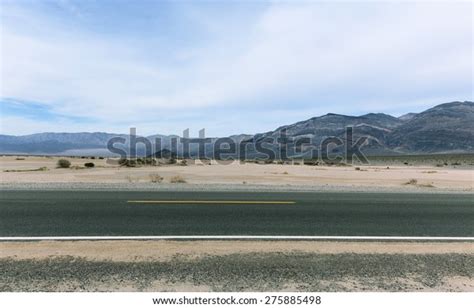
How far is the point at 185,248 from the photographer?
6543 millimetres

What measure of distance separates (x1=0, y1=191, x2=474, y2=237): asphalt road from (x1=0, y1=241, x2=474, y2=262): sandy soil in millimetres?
763

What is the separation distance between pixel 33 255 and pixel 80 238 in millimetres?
1131

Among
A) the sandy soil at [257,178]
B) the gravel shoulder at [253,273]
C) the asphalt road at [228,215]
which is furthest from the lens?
the sandy soil at [257,178]

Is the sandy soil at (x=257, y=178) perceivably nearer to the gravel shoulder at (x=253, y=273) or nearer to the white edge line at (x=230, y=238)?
the white edge line at (x=230, y=238)

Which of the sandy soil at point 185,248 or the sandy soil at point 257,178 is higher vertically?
the sandy soil at point 185,248

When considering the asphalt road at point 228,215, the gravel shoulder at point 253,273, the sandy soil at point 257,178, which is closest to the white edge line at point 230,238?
the asphalt road at point 228,215

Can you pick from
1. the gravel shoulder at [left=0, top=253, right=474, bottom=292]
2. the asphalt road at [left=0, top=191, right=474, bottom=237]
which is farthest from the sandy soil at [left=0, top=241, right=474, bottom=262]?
the asphalt road at [left=0, top=191, right=474, bottom=237]

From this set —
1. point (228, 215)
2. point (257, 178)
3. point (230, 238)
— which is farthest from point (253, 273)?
point (257, 178)

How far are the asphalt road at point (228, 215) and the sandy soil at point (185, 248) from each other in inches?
30.0

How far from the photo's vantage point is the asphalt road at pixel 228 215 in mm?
7953

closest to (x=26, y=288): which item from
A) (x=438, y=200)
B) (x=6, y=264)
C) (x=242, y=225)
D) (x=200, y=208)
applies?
(x=6, y=264)

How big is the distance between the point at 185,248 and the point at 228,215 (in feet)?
9.81

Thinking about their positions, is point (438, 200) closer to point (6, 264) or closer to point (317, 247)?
point (317, 247)

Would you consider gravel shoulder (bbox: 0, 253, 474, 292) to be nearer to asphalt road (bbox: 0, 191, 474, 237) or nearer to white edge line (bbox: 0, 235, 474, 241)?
white edge line (bbox: 0, 235, 474, 241)
